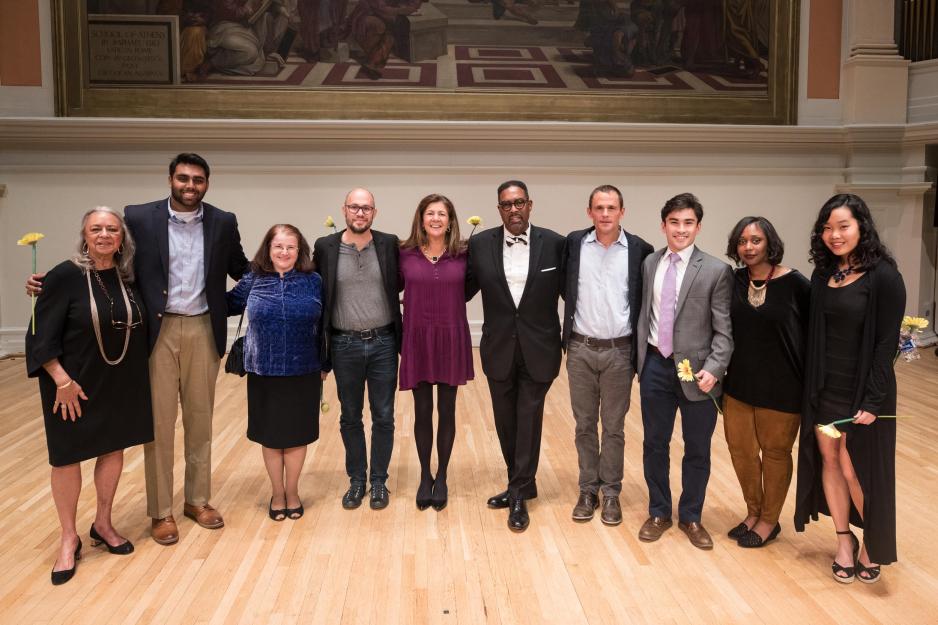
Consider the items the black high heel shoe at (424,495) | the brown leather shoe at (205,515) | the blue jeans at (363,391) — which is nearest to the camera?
the brown leather shoe at (205,515)

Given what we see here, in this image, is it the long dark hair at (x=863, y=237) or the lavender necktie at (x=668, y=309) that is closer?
the long dark hair at (x=863, y=237)

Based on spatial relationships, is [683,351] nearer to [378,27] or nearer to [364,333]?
[364,333]

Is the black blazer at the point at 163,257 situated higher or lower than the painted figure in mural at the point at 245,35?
lower

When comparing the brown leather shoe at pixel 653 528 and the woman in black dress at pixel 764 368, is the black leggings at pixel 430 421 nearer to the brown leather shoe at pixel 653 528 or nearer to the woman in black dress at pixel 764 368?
the brown leather shoe at pixel 653 528

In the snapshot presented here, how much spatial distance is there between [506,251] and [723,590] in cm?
196

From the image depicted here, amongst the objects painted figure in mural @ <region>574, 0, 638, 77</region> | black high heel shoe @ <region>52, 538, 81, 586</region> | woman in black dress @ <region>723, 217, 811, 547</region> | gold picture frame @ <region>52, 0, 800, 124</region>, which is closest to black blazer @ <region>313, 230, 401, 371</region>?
black high heel shoe @ <region>52, 538, 81, 586</region>

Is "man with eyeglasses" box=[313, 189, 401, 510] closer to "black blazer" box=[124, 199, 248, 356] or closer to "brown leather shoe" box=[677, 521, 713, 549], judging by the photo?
"black blazer" box=[124, 199, 248, 356]

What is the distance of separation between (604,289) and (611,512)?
122 centimetres

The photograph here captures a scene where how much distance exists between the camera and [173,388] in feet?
12.7

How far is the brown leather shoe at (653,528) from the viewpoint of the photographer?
3.81 m

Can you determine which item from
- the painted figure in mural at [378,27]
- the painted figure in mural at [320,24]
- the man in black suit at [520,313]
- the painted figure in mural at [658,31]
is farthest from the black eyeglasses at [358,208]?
the painted figure in mural at [658,31]

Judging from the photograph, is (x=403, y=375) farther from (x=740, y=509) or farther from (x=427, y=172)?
(x=427, y=172)

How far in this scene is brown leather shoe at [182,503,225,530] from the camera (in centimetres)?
402

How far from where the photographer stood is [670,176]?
969 centimetres
